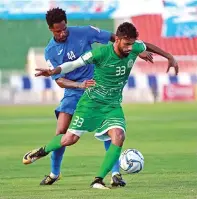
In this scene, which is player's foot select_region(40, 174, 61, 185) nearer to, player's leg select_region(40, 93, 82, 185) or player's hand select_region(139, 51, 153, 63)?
player's leg select_region(40, 93, 82, 185)

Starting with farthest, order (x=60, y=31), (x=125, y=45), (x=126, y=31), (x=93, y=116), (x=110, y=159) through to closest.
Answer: (x=60, y=31) → (x=93, y=116) → (x=110, y=159) → (x=125, y=45) → (x=126, y=31)

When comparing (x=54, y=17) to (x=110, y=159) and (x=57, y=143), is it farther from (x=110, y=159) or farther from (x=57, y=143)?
(x=110, y=159)

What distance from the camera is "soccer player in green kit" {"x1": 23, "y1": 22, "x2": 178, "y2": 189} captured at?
1188 centimetres

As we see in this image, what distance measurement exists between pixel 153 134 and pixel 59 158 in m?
10.8

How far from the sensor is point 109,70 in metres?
12.0

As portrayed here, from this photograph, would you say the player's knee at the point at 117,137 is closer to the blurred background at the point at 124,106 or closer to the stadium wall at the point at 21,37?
the blurred background at the point at 124,106

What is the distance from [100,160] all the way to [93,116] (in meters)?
4.67

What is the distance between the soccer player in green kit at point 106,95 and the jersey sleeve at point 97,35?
79cm

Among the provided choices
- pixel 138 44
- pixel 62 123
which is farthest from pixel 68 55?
pixel 138 44

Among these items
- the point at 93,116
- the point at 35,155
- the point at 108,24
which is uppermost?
the point at 93,116

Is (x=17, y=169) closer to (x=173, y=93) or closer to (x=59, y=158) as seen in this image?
(x=59, y=158)

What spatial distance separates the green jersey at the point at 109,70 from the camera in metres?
11.9

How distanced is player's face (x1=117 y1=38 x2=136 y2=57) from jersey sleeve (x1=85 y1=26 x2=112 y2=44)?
1.02 metres

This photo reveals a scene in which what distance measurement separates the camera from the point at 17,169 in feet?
50.4
